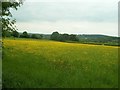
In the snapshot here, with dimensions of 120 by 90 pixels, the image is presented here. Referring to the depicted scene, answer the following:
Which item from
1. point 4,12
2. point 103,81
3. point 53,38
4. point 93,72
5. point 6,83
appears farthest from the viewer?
point 53,38

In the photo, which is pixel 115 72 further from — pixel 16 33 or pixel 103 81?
pixel 16 33

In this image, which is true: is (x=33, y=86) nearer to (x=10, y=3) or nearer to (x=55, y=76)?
(x=55, y=76)

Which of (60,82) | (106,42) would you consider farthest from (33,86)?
(106,42)

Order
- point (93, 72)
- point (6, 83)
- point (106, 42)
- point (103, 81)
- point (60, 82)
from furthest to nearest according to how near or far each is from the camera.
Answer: point (106, 42), point (93, 72), point (103, 81), point (60, 82), point (6, 83)

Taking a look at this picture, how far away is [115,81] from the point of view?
14.0 metres

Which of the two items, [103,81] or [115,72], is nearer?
[103,81]

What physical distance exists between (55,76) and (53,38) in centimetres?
9754

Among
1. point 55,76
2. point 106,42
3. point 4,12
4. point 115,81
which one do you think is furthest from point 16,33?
point 106,42

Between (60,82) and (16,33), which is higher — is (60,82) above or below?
below

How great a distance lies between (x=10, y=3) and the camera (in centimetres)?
1592

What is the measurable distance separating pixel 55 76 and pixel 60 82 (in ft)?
4.76

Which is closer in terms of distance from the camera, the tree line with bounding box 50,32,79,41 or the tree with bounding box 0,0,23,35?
the tree with bounding box 0,0,23,35

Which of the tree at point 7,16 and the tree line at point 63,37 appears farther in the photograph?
the tree line at point 63,37

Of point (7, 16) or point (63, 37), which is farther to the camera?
point (63, 37)
